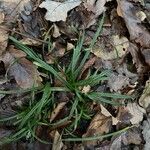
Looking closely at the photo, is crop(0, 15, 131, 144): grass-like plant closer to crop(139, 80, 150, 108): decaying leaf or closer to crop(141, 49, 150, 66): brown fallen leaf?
crop(139, 80, 150, 108): decaying leaf

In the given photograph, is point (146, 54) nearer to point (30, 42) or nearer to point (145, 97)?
point (145, 97)

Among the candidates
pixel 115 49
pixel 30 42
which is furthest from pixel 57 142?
pixel 115 49

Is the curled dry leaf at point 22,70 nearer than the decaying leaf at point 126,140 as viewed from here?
Yes

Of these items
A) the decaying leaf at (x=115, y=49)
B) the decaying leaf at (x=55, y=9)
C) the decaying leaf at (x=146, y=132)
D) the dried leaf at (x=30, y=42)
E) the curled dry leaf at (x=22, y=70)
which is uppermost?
the decaying leaf at (x=55, y=9)

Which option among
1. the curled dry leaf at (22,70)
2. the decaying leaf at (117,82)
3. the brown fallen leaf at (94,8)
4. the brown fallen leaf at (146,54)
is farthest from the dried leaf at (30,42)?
the brown fallen leaf at (146,54)

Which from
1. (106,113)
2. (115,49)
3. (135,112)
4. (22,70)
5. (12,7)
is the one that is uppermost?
(12,7)

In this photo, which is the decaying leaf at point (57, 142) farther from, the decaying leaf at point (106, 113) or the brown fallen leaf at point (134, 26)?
the brown fallen leaf at point (134, 26)
